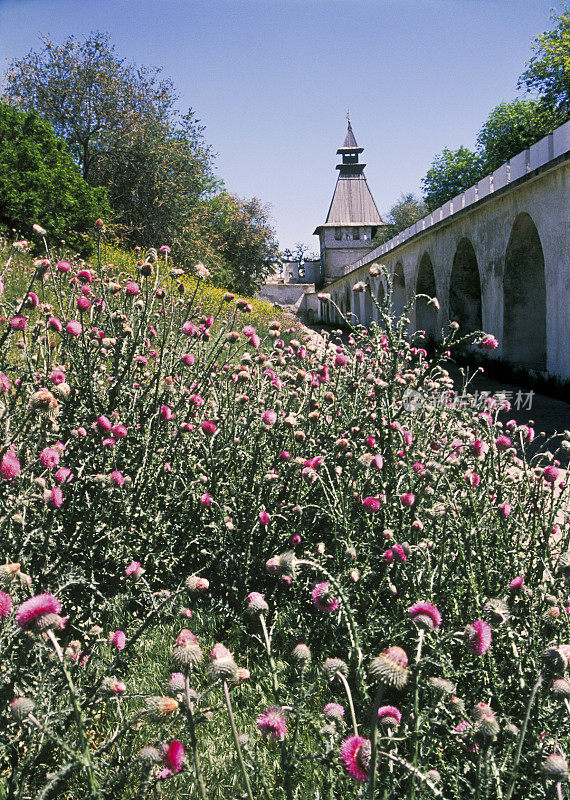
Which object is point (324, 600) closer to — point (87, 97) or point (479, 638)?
point (479, 638)

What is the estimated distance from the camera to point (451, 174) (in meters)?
37.7

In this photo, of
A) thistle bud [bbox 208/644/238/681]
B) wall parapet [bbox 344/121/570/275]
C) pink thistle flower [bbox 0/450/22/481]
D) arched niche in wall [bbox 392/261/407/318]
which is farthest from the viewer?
arched niche in wall [bbox 392/261/407/318]

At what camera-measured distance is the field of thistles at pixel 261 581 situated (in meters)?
1.29

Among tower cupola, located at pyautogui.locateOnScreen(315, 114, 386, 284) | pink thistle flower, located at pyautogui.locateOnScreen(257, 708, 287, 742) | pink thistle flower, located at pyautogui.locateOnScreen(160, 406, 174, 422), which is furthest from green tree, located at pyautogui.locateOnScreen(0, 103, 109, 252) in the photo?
tower cupola, located at pyautogui.locateOnScreen(315, 114, 386, 284)

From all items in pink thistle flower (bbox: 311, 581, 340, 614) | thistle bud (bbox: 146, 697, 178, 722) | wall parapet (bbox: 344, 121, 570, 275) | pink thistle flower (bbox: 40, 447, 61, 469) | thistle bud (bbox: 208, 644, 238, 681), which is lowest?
thistle bud (bbox: 146, 697, 178, 722)

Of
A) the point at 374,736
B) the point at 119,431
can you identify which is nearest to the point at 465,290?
the point at 119,431

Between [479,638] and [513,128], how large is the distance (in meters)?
35.5

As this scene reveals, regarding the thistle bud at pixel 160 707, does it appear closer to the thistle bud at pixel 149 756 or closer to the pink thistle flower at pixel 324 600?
the thistle bud at pixel 149 756

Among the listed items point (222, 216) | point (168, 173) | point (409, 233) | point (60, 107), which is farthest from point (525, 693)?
point (222, 216)

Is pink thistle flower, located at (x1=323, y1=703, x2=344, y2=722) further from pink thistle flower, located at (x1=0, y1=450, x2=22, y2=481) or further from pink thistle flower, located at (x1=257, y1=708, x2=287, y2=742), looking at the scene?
pink thistle flower, located at (x1=0, y1=450, x2=22, y2=481)

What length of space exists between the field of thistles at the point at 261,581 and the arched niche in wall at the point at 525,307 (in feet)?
30.3

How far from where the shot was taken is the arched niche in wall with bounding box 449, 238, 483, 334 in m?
14.2

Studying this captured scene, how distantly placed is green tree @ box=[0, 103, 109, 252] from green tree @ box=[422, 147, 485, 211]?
27.2 m

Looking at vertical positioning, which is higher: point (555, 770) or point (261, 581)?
point (555, 770)
